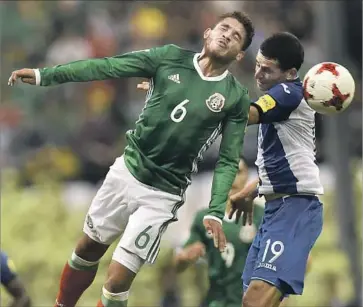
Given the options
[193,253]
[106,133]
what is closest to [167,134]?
[193,253]

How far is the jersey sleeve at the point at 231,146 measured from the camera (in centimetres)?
842

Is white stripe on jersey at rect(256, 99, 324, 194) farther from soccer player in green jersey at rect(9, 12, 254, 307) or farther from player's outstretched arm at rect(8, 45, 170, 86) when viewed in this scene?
player's outstretched arm at rect(8, 45, 170, 86)

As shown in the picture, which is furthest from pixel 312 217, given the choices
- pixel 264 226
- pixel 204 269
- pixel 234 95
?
pixel 204 269

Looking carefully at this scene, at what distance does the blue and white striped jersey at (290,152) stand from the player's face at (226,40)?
36 cm

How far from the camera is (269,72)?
345 inches

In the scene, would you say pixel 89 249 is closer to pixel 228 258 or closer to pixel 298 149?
pixel 298 149

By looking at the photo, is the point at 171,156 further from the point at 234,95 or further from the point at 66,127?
the point at 66,127

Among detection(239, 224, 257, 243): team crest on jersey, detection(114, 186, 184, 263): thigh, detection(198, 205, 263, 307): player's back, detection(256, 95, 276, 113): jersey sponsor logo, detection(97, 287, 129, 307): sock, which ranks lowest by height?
detection(198, 205, 263, 307): player's back

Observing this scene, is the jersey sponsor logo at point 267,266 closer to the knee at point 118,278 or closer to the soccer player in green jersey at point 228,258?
the knee at point 118,278

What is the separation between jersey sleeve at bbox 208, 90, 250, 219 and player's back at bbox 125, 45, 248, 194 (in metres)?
0.03

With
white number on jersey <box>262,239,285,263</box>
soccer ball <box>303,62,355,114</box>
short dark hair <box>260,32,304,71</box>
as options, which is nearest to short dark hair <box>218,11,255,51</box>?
short dark hair <box>260,32,304,71</box>

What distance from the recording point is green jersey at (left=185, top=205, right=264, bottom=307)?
10.2 metres

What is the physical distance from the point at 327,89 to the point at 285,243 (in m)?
1.01

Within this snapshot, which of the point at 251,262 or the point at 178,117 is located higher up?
the point at 178,117
